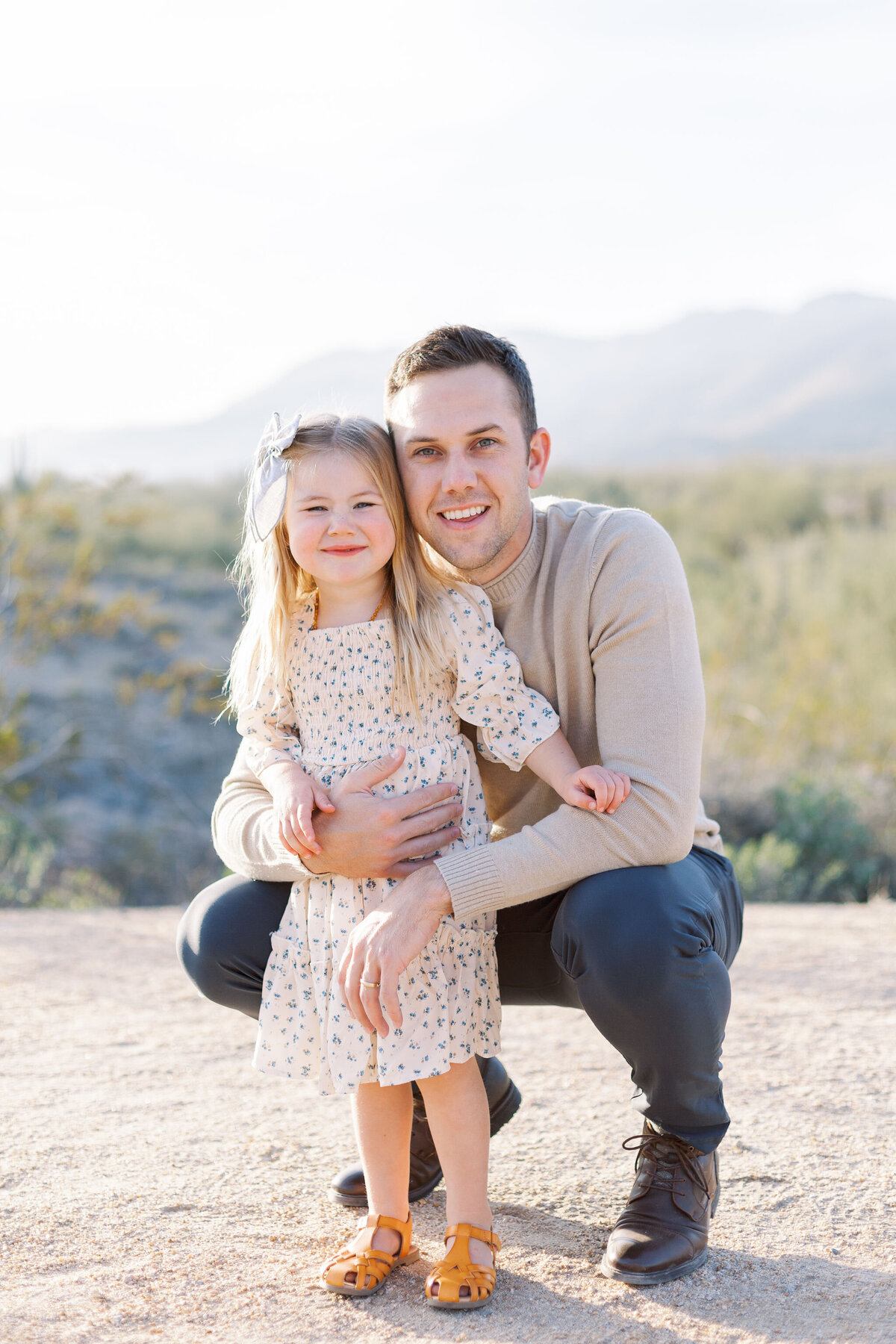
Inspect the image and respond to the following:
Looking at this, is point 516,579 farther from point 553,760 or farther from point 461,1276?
point 461,1276

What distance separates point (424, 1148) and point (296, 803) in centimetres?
90

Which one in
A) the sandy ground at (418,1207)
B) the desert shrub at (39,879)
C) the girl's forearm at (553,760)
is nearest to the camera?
the sandy ground at (418,1207)

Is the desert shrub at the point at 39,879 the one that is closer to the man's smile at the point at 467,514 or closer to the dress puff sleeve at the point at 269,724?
the dress puff sleeve at the point at 269,724

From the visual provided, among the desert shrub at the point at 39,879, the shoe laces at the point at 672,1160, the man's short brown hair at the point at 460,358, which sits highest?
the man's short brown hair at the point at 460,358

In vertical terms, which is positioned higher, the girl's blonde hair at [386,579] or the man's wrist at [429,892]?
the girl's blonde hair at [386,579]

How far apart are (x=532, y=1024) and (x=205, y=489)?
2422 centimetres

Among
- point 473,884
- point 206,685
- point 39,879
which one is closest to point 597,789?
point 473,884

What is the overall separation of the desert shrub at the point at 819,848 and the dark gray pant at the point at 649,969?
4.19 meters

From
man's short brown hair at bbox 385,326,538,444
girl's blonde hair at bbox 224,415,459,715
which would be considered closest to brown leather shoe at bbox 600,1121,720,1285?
girl's blonde hair at bbox 224,415,459,715

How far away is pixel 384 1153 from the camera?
7.95 ft

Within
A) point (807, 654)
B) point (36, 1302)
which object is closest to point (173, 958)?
point (36, 1302)

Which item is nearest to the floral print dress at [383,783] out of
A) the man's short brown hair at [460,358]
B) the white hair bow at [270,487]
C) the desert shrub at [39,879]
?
the white hair bow at [270,487]

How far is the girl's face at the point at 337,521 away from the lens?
8.93 ft

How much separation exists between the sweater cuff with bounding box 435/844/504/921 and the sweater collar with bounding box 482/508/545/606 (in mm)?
683
